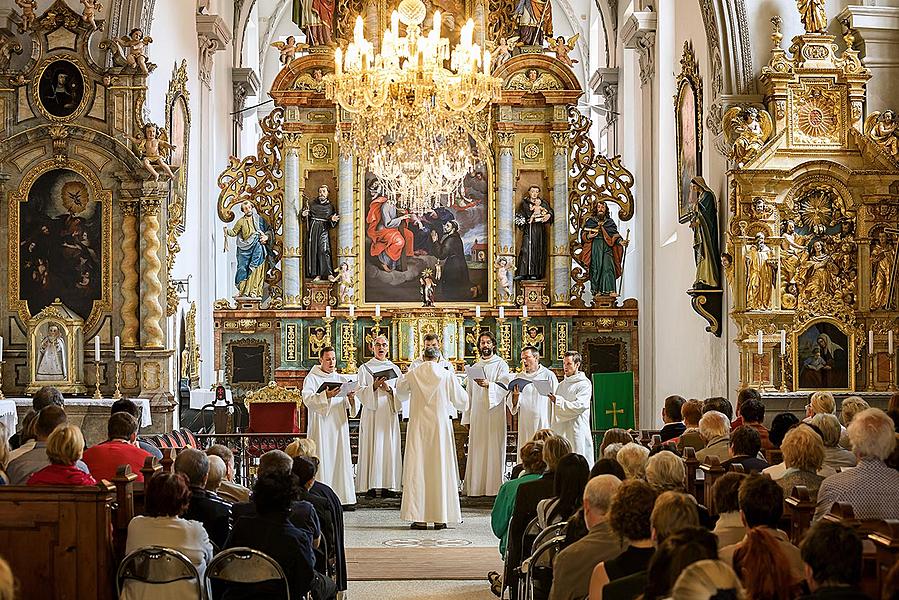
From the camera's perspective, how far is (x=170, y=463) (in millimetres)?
7871

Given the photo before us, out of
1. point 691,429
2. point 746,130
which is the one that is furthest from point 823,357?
point 691,429

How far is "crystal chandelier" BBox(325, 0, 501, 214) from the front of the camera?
15.5 meters

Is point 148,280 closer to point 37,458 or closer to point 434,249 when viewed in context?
point 434,249

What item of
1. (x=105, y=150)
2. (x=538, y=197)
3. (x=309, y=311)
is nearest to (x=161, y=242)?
(x=105, y=150)

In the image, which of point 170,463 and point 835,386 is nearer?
point 170,463

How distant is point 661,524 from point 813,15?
1041cm

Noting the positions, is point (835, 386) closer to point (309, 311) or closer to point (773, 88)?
point (773, 88)

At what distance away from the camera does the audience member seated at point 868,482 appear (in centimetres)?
632

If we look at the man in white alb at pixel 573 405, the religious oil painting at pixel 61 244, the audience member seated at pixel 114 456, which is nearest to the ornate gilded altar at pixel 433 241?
the religious oil painting at pixel 61 244

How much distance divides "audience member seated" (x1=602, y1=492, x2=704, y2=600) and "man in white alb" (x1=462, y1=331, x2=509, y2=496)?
9951mm

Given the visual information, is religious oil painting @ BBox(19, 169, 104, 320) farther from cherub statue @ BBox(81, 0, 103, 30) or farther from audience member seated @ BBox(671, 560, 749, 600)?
audience member seated @ BBox(671, 560, 749, 600)

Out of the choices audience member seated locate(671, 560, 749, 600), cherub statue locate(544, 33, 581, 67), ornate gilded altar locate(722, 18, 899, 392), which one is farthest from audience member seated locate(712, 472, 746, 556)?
cherub statue locate(544, 33, 581, 67)

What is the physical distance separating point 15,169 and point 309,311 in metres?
6.24

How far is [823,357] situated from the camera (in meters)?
13.9
